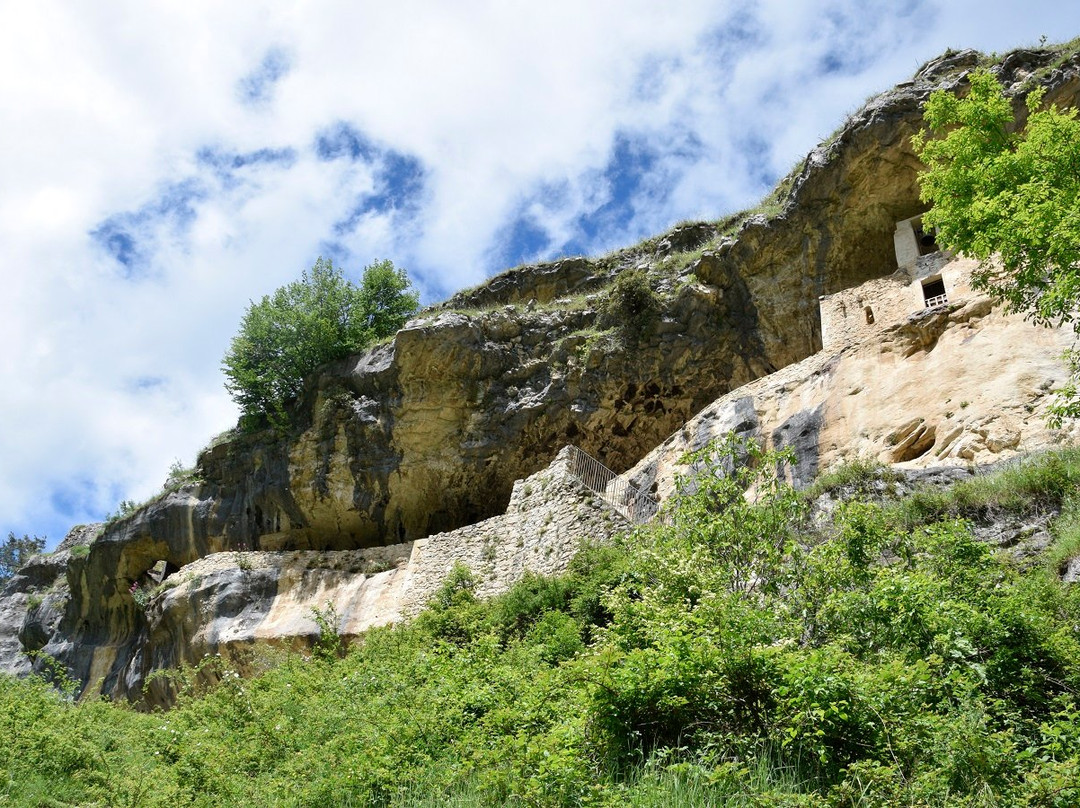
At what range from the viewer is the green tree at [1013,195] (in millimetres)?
10344

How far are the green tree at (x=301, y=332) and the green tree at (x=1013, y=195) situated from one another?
64.3ft

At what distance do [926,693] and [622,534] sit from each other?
10.3 meters

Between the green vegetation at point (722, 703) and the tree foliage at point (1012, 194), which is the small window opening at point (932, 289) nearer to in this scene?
the tree foliage at point (1012, 194)

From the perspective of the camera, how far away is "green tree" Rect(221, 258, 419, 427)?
2852cm

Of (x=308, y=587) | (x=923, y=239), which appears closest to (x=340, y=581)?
(x=308, y=587)

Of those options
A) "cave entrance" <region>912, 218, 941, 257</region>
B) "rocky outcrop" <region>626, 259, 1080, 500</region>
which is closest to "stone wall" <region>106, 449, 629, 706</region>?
"rocky outcrop" <region>626, 259, 1080, 500</region>

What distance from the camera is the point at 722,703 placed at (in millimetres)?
7766

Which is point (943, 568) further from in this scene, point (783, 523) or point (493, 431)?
point (493, 431)

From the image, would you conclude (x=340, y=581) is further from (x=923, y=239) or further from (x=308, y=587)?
(x=923, y=239)

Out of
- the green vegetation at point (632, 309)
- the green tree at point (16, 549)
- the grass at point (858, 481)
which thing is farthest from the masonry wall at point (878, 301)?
the green tree at point (16, 549)

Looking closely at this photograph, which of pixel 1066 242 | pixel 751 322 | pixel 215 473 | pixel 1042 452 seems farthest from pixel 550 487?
pixel 215 473

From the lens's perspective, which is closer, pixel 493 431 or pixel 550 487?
pixel 550 487

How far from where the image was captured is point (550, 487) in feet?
66.8

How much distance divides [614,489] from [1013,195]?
11.9 metres
